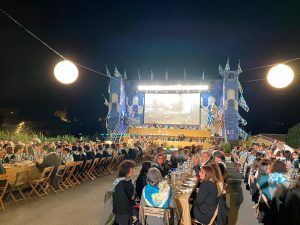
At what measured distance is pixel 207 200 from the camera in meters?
3.96

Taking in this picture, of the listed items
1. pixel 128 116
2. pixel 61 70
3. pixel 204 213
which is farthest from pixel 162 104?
pixel 204 213

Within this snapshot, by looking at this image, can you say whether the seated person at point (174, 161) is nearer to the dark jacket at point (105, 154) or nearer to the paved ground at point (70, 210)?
the paved ground at point (70, 210)

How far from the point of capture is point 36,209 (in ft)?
20.2

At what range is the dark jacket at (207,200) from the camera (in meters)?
3.94

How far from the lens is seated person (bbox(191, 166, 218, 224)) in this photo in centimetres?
395

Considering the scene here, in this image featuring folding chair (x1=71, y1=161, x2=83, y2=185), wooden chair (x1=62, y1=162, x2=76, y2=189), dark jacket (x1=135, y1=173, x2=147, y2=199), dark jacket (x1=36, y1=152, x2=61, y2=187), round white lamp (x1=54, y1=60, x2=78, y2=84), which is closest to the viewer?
dark jacket (x1=135, y1=173, x2=147, y2=199)

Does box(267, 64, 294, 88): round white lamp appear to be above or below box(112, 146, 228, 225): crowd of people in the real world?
above

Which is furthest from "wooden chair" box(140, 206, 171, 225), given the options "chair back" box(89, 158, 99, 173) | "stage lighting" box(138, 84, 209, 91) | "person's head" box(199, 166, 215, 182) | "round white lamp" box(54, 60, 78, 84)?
"stage lighting" box(138, 84, 209, 91)

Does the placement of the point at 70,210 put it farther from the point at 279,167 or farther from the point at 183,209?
the point at 279,167

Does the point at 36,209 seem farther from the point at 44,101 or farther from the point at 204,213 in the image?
the point at 44,101

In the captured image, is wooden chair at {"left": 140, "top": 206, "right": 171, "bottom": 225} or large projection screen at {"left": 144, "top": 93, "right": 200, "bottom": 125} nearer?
wooden chair at {"left": 140, "top": 206, "right": 171, "bottom": 225}

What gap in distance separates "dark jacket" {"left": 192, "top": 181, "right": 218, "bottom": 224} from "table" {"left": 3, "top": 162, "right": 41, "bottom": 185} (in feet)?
16.0

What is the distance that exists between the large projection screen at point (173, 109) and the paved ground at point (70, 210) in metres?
18.6

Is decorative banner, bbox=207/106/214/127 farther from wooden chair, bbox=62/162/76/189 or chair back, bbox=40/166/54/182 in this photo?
chair back, bbox=40/166/54/182
